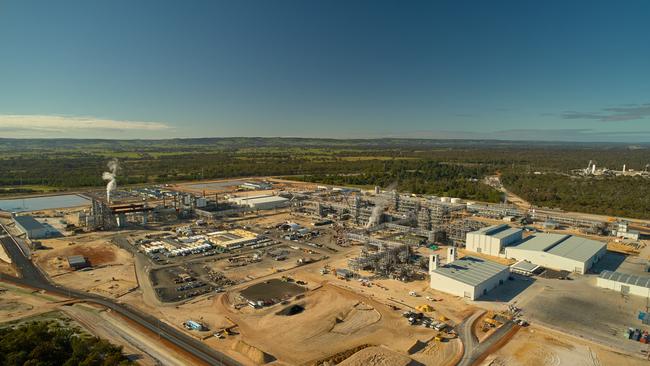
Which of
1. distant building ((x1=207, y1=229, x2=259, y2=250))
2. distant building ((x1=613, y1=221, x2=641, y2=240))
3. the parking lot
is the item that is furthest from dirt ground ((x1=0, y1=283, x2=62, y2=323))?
distant building ((x1=613, y1=221, x2=641, y2=240))

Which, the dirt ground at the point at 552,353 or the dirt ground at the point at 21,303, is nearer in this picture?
the dirt ground at the point at 552,353

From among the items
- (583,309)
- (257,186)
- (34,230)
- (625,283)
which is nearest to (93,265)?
(34,230)

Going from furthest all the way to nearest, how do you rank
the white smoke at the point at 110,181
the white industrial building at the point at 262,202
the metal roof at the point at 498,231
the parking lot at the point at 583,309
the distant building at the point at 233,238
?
the white smoke at the point at 110,181 → the white industrial building at the point at 262,202 → the distant building at the point at 233,238 → the metal roof at the point at 498,231 → the parking lot at the point at 583,309

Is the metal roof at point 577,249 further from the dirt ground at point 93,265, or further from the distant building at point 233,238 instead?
the dirt ground at point 93,265

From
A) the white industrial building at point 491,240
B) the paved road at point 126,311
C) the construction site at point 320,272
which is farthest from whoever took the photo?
the white industrial building at point 491,240

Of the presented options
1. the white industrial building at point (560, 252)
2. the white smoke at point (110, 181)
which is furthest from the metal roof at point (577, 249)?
the white smoke at point (110, 181)

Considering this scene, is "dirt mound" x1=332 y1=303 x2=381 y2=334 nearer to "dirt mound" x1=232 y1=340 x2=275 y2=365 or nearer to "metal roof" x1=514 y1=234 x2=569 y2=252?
"dirt mound" x1=232 y1=340 x2=275 y2=365
